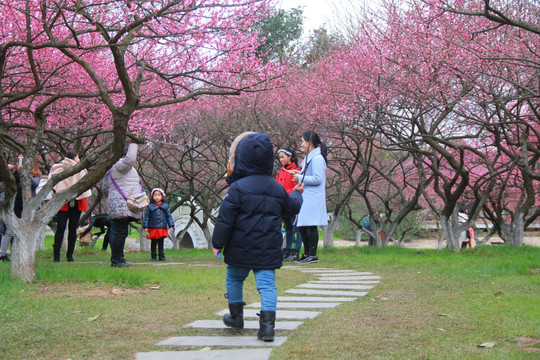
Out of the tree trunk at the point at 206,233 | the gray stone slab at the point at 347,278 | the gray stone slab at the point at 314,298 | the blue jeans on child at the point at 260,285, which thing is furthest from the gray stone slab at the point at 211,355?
the tree trunk at the point at 206,233

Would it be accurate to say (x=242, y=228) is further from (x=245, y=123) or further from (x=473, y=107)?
(x=245, y=123)

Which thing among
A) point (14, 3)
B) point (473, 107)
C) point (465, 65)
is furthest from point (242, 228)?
point (473, 107)

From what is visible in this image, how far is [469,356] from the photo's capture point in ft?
11.0

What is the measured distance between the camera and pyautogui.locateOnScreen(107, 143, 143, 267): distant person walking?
8156 millimetres

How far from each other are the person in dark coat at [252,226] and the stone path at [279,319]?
27 cm

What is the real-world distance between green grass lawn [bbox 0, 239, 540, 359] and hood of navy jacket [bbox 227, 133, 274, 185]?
1.12 metres

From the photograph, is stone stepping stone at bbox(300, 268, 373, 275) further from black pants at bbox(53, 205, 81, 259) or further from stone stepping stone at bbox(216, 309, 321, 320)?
black pants at bbox(53, 205, 81, 259)

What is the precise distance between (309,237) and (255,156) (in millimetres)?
5159

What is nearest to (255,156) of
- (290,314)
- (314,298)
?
(290,314)

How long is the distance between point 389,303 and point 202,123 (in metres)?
11.1

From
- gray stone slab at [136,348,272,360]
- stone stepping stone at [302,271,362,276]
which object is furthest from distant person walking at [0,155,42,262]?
gray stone slab at [136,348,272,360]

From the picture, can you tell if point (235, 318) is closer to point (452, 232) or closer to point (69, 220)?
point (69, 220)

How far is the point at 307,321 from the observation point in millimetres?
4406

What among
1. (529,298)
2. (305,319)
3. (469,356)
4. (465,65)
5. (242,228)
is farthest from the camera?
(465,65)
